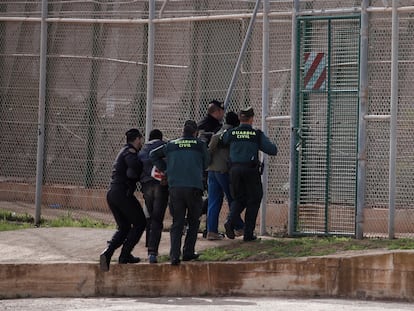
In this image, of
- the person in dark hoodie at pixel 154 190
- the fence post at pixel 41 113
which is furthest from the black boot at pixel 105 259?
the fence post at pixel 41 113

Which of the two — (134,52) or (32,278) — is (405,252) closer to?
(32,278)

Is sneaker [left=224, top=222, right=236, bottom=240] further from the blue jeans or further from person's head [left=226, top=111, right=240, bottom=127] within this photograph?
person's head [left=226, top=111, right=240, bottom=127]

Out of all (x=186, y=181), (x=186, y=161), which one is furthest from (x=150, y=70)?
(x=186, y=181)

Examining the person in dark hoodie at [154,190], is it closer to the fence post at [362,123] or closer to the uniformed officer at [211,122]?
the uniformed officer at [211,122]

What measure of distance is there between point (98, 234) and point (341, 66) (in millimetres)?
3853

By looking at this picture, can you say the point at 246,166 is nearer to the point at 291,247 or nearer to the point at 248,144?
the point at 248,144

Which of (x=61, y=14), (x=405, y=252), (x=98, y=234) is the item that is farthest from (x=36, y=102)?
(x=405, y=252)

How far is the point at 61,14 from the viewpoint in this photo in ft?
57.0

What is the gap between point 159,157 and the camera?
13359 millimetres

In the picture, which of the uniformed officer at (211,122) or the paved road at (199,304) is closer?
the paved road at (199,304)

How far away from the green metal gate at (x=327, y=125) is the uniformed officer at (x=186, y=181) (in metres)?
1.95

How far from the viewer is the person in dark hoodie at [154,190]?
13414 mm

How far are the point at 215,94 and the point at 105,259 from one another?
13.0 ft

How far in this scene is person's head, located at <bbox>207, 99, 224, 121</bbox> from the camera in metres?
14.3
